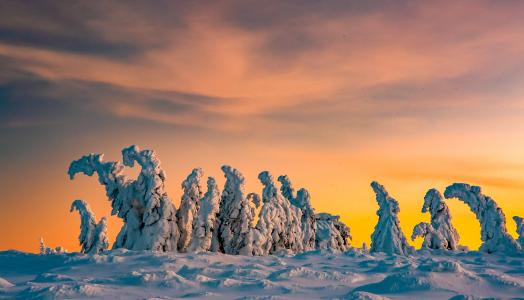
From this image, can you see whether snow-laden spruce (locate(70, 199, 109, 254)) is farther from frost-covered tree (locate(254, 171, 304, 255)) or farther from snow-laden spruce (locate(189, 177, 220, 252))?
frost-covered tree (locate(254, 171, 304, 255))

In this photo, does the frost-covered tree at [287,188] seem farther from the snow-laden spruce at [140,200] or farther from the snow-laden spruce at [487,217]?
the snow-laden spruce at [140,200]

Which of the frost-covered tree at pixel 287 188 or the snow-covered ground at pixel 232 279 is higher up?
the frost-covered tree at pixel 287 188

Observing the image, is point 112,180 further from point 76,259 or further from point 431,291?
point 431,291

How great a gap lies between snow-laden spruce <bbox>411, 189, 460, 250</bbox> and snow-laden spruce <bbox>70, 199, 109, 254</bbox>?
2581 cm

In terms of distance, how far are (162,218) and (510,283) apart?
24.5 metres

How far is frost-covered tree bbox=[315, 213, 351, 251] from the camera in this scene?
5816 cm

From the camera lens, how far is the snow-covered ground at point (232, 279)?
19.9 metres

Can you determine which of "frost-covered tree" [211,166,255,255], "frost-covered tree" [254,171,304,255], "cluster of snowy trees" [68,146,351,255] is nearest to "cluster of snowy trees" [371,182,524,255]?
"frost-covered tree" [254,171,304,255]

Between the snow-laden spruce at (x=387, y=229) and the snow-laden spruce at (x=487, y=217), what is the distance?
5244 mm

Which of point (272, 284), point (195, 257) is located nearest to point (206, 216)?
point (195, 257)

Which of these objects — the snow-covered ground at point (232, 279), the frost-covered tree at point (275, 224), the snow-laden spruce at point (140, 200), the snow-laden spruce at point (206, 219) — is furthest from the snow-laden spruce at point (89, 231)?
the frost-covered tree at point (275, 224)

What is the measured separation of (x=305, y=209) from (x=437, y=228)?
13.3m

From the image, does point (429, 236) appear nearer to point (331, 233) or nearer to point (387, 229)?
point (387, 229)

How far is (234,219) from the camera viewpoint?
42000mm
